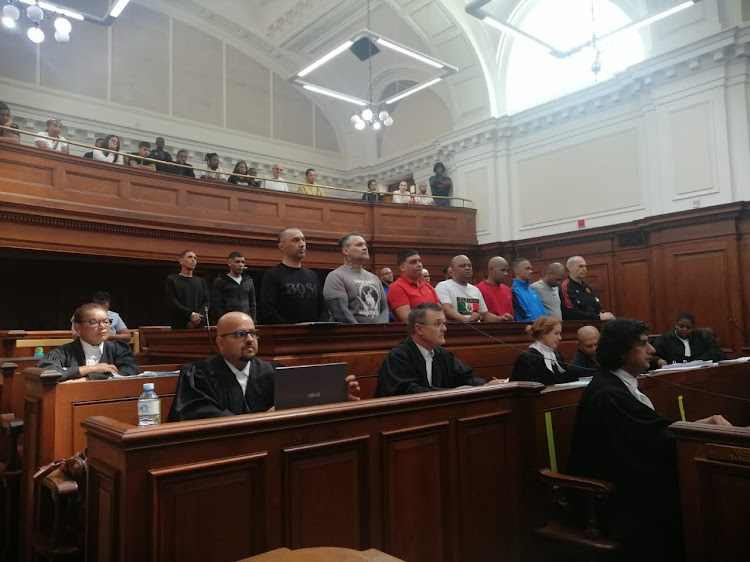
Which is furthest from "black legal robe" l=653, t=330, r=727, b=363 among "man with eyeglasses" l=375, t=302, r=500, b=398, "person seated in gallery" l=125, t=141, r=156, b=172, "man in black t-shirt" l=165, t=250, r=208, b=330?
"person seated in gallery" l=125, t=141, r=156, b=172

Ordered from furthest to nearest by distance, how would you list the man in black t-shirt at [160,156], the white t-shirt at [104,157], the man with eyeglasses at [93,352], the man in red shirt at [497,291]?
the man in black t-shirt at [160,156]
the white t-shirt at [104,157]
the man in red shirt at [497,291]
the man with eyeglasses at [93,352]

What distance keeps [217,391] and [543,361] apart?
2151 mm

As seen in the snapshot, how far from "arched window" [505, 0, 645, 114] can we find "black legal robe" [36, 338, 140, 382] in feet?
26.4

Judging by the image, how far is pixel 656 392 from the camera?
3561 mm

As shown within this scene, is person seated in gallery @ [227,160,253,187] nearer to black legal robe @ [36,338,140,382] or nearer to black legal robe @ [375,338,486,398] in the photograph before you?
black legal robe @ [36,338,140,382]

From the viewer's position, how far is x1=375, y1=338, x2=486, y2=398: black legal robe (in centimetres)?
297

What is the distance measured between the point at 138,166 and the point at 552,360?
661 centimetres

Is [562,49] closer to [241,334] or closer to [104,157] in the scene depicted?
[104,157]

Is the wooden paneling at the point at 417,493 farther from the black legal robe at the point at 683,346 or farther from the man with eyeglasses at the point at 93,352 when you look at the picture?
the black legal robe at the point at 683,346

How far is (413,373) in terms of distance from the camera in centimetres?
308

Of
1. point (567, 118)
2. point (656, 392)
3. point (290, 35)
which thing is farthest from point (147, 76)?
point (656, 392)

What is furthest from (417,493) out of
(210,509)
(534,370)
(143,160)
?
(143,160)

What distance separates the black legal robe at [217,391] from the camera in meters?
2.44

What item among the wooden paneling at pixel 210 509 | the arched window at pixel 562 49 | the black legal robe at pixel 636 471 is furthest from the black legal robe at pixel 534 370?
the arched window at pixel 562 49
